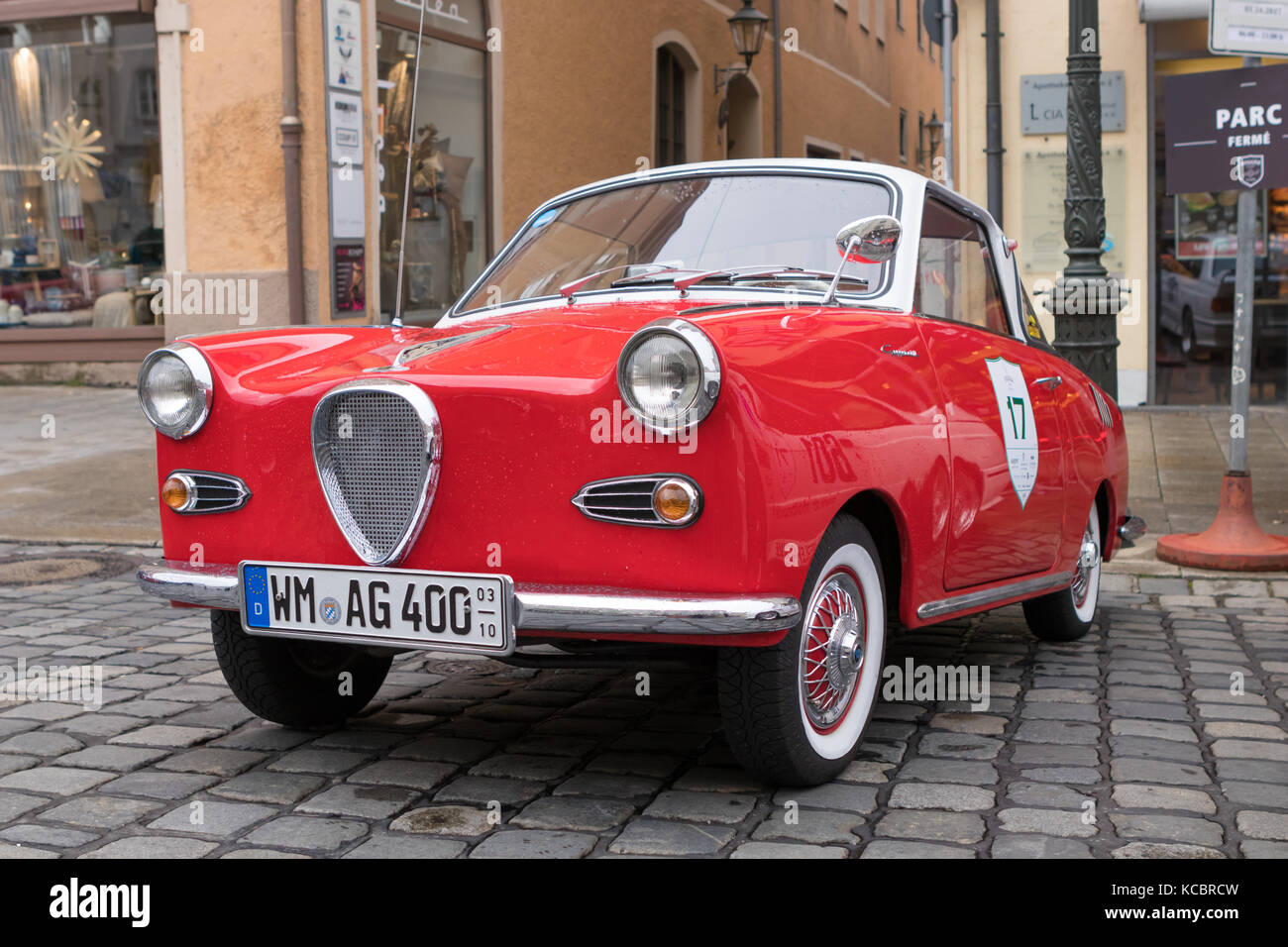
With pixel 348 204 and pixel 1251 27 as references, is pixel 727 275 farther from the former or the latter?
pixel 348 204

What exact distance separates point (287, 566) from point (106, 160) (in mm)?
11178

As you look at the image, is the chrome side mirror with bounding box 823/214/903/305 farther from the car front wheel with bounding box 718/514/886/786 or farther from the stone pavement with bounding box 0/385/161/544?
the stone pavement with bounding box 0/385/161/544

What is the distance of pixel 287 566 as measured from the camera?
364cm

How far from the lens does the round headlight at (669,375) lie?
328cm

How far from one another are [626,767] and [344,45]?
9.82m

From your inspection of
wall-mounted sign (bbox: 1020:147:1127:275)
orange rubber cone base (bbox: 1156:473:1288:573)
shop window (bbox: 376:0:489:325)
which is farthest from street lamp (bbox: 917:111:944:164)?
orange rubber cone base (bbox: 1156:473:1288:573)

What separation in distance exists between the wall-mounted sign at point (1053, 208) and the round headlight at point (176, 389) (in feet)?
34.1

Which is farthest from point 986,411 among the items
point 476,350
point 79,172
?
point 79,172

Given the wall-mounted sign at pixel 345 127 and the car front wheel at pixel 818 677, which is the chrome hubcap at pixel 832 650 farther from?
the wall-mounted sign at pixel 345 127

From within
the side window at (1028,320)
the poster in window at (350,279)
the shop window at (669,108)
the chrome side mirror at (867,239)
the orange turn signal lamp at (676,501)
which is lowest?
the orange turn signal lamp at (676,501)

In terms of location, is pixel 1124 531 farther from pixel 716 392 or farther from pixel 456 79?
pixel 456 79

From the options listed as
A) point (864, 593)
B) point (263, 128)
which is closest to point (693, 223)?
point (864, 593)

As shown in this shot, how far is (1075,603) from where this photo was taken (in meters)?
5.57

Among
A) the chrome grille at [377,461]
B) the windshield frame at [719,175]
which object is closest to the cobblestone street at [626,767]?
the chrome grille at [377,461]
